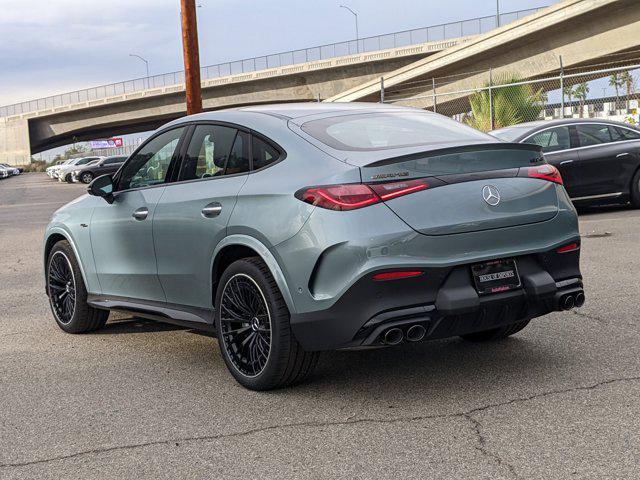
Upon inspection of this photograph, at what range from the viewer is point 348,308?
4.39 metres

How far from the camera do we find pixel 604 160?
45.1 ft

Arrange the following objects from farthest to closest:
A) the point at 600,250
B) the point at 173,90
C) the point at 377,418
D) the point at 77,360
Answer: the point at 173,90 < the point at 600,250 < the point at 77,360 < the point at 377,418

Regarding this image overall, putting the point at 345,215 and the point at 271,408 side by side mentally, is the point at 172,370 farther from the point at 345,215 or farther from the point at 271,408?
the point at 345,215

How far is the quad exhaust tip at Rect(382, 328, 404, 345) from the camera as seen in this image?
441cm

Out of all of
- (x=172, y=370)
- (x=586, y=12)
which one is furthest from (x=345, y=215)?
(x=586, y=12)

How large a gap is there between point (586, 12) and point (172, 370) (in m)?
32.8

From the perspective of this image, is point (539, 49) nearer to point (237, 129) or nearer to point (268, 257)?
point (237, 129)

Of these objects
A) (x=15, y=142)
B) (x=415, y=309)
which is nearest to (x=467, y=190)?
(x=415, y=309)

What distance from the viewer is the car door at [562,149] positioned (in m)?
13.6

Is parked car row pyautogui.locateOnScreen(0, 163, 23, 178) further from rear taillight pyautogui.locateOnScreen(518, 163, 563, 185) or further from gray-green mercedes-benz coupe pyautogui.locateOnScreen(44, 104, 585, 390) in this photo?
rear taillight pyautogui.locateOnScreen(518, 163, 563, 185)

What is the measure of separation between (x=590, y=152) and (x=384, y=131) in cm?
947

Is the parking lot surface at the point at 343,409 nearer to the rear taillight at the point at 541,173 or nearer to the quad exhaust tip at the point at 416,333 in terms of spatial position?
the quad exhaust tip at the point at 416,333

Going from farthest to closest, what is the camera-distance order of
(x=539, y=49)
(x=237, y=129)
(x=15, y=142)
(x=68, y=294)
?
(x=15, y=142) < (x=539, y=49) < (x=68, y=294) < (x=237, y=129)

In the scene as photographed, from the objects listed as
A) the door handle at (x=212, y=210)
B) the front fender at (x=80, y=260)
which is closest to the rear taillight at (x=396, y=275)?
the door handle at (x=212, y=210)
